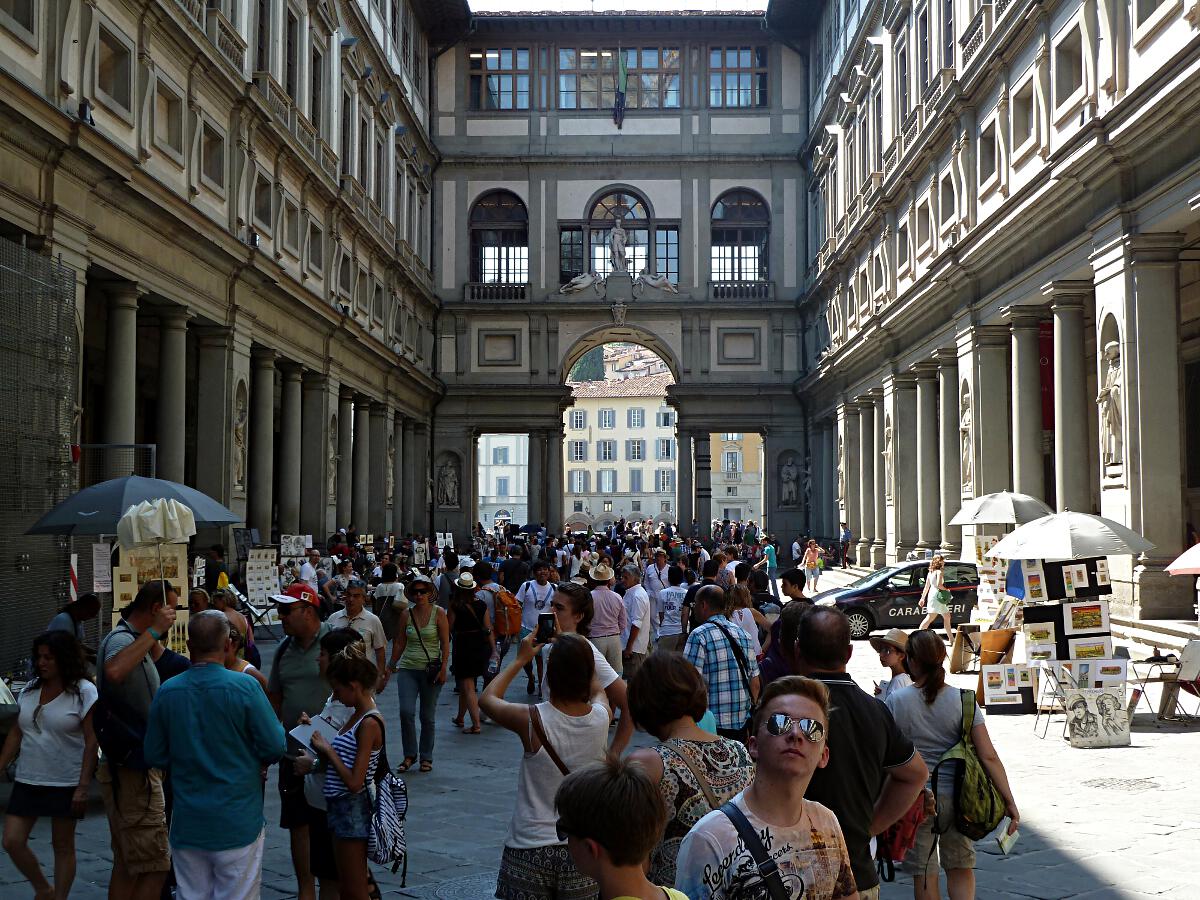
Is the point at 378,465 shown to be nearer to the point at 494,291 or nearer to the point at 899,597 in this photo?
the point at 494,291

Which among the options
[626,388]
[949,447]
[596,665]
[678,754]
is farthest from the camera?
[626,388]

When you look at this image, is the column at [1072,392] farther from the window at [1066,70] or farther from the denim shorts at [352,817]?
the denim shorts at [352,817]

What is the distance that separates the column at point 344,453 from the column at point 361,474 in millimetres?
459

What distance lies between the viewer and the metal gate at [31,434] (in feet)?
46.6

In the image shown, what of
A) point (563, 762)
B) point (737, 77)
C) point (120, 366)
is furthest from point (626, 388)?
point (563, 762)

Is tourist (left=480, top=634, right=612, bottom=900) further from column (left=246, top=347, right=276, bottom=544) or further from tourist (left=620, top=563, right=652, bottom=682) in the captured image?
column (left=246, top=347, right=276, bottom=544)

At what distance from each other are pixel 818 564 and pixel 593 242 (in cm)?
1761

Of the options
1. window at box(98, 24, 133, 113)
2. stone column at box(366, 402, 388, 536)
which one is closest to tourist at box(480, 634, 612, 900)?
window at box(98, 24, 133, 113)

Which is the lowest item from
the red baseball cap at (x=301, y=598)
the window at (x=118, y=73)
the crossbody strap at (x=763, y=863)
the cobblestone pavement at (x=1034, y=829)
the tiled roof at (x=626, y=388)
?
the cobblestone pavement at (x=1034, y=829)

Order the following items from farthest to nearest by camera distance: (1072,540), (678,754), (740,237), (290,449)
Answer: (740,237) → (290,449) → (1072,540) → (678,754)

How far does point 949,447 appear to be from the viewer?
90.4 ft

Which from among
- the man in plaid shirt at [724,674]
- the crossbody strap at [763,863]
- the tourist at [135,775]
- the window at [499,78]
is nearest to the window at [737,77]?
the window at [499,78]

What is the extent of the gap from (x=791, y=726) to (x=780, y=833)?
1.00 ft

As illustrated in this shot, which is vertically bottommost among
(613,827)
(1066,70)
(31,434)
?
(613,827)
